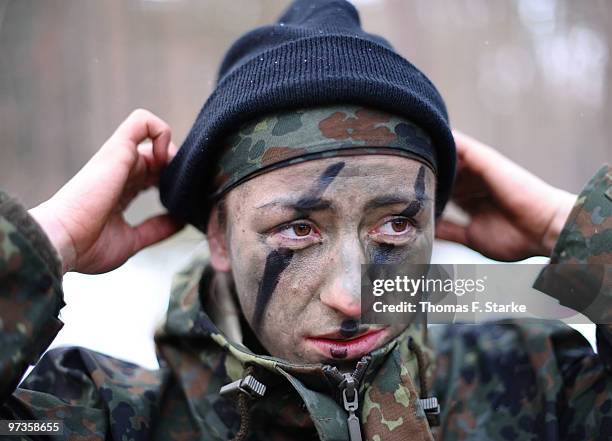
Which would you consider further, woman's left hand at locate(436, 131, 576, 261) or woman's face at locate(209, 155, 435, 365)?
woman's left hand at locate(436, 131, 576, 261)

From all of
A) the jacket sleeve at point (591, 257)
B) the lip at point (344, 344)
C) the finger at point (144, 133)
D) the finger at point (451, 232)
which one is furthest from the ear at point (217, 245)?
the jacket sleeve at point (591, 257)

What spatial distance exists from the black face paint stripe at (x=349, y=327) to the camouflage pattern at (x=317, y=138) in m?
0.39

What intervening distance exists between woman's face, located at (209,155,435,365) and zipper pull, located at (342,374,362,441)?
8 cm

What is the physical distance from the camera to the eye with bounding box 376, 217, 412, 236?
1.81m

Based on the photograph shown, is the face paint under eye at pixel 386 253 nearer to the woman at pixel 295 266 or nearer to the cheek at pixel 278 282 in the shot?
the woman at pixel 295 266

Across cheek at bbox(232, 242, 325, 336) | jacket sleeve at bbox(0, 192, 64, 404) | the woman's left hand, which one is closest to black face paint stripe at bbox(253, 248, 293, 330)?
cheek at bbox(232, 242, 325, 336)

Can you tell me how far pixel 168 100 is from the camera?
2.92 m

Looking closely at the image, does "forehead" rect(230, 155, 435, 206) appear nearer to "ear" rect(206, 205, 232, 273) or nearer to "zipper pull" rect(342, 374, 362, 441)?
"ear" rect(206, 205, 232, 273)

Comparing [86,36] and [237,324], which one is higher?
[86,36]

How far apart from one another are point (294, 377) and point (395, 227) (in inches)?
17.1

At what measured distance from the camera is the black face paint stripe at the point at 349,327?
1.72 metres

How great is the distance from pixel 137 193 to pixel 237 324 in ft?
1.69

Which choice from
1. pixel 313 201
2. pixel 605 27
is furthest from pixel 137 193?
pixel 605 27

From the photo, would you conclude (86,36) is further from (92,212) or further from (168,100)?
(92,212)
